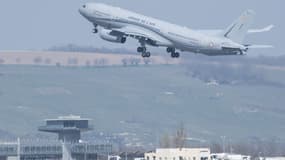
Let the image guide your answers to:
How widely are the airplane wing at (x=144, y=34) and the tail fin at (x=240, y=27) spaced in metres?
5.16

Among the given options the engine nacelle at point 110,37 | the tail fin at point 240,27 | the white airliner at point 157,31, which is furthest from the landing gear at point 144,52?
the tail fin at point 240,27

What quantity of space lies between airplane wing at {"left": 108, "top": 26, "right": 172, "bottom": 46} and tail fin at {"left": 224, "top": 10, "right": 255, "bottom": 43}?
5164 millimetres

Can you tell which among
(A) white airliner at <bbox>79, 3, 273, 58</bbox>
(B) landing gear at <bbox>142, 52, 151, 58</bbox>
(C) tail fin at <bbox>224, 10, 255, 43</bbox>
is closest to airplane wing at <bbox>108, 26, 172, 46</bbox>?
(A) white airliner at <bbox>79, 3, 273, 58</bbox>

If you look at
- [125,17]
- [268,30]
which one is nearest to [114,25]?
[125,17]

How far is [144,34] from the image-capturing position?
610ft

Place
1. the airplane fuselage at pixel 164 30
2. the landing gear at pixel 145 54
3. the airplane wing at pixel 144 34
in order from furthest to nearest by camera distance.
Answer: the airplane wing at pixel 144 34 → the landing gear at pixel 145 54 → the airplane fuselage at pixel 164 30

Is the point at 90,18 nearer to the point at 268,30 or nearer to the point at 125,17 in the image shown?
the point at 125,17

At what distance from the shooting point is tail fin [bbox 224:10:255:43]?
18325 cm

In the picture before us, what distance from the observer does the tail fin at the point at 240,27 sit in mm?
183250

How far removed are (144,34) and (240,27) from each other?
26.1ft

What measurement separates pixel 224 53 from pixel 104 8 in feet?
39.8

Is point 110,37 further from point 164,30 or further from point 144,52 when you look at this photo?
point 164,30

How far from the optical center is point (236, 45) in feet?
590

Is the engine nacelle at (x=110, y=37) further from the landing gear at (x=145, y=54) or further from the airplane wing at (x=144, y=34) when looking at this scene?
the landing gear at (x=145, y=54)
